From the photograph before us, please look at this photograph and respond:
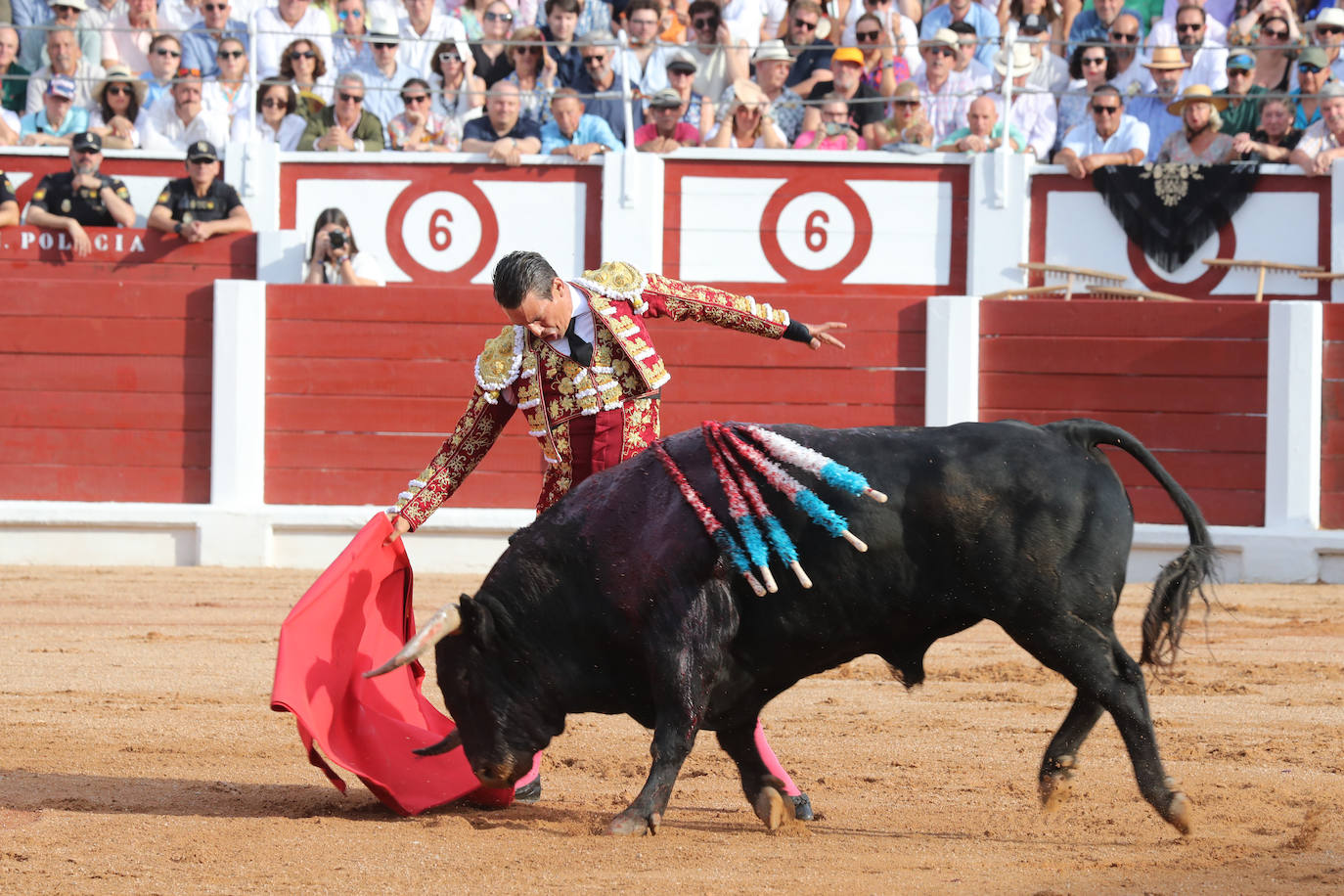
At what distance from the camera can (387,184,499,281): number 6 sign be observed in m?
8.33

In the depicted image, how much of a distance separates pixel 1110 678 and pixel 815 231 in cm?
559

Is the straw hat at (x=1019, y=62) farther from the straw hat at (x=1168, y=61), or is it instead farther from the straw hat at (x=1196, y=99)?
the straw hat at (x=1196, y=99)

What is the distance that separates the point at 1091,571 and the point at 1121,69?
601 cm

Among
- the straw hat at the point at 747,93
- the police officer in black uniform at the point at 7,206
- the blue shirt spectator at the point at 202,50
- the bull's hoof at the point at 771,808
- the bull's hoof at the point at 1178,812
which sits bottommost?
the bull's hoof at the point at 771,808

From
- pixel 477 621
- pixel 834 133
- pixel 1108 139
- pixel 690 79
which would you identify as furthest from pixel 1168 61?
pixel 477 621

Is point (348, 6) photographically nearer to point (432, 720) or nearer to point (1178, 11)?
point (1178, 11)

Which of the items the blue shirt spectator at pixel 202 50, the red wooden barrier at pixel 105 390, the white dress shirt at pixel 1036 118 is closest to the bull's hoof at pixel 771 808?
the red wooden barrier at pixel 105 390

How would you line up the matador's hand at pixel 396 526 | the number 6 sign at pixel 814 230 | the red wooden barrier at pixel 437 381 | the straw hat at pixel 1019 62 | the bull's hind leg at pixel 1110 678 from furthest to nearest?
the straw hat at pixel 1019 62
the number 6 sign at pixel 814 230
the red wooden barrier at pixel 437 381
the matador's hand at pixel 396 526
the bull's hind leg at pixel 1110 678

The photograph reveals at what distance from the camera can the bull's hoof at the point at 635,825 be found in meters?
2.92

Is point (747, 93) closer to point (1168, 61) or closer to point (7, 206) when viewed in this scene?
point (1168, 61)

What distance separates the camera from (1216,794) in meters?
3.33

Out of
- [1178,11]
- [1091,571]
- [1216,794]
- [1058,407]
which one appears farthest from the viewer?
[1178,11]

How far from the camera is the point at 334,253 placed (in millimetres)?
7773

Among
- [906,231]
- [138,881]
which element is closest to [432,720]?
[138,881]
